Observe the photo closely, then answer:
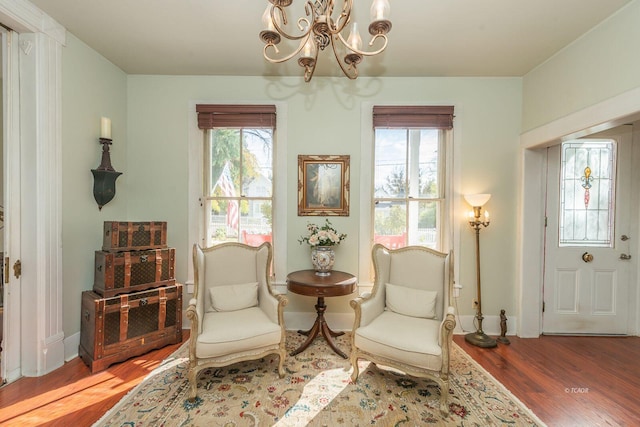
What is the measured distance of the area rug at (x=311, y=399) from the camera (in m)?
1.96

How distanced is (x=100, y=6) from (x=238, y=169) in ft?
5.82

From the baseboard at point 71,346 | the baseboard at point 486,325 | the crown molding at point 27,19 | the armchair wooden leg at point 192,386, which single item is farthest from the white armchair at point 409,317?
the crown molding at point 27,19

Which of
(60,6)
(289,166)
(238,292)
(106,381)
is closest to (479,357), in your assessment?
(238,292)

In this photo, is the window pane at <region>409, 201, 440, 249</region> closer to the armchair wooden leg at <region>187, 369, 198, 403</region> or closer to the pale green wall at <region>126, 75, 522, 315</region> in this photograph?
the pale green wall at <region>126, 75, 522, 315</region>

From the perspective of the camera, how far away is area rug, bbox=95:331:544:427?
6.42 ft

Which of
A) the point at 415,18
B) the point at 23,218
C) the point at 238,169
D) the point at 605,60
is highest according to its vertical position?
the point at 415,18

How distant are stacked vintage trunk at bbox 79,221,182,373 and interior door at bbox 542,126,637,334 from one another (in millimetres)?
4102

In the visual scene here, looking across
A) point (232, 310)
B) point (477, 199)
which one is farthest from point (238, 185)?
point (477, 199)

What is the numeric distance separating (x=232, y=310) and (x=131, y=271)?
1.02 meters

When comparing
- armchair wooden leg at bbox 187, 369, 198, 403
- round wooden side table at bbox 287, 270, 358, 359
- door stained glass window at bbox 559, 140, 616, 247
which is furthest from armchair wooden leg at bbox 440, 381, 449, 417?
door stained glass window at bbox 559, 140, 616, 247

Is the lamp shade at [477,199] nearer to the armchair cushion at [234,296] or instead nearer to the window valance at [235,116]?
the window valance at [235,116]

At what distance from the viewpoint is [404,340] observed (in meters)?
2.21

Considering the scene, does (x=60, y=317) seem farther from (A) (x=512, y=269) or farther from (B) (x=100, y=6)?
(A) (x=512, y=269)

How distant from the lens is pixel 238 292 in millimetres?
2738
